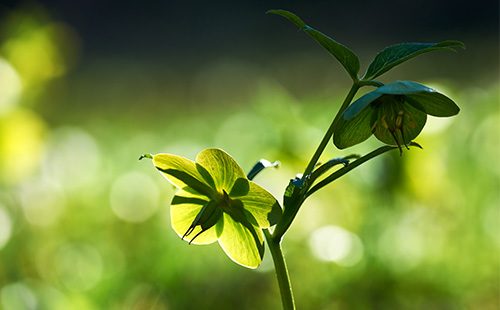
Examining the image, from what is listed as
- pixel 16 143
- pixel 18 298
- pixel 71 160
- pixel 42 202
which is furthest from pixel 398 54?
pixel 71 160

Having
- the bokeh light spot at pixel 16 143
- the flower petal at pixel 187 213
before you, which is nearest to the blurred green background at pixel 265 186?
the bokeh light spot at pixel 16 143

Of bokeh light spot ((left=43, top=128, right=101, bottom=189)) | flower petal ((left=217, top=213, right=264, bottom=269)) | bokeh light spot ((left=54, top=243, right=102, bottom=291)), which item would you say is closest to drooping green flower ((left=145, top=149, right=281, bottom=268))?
flower petal ((left=217, top=213, right=264, bottom=269))

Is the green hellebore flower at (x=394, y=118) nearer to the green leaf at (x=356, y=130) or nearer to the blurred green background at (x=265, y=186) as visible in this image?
the green leaf at (x=356, y=130)

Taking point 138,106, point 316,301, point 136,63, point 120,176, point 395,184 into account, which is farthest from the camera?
point 136,63

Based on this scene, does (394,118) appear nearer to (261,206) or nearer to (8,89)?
(261,206)

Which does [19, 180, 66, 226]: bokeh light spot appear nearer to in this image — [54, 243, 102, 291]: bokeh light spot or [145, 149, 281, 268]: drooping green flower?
[54, 243, 102, 291]: bokeh light spot

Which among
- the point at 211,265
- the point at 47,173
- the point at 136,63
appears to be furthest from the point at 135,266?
the point at 136,63

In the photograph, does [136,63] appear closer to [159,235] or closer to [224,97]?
[224,97]
